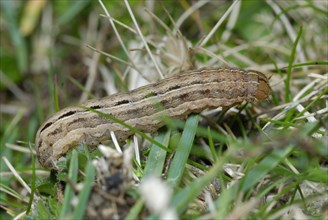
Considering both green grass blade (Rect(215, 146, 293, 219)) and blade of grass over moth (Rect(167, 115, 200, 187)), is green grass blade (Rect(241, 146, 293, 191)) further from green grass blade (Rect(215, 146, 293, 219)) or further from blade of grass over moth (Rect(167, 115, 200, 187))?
blade of grass over moth (Rect(167, 115, 200, 187))

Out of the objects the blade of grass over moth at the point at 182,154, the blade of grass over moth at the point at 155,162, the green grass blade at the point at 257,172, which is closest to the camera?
the green grass blade at the point at 257,172

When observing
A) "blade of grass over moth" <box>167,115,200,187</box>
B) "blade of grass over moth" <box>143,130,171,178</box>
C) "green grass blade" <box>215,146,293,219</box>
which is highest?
"green grass blade" <box>215,146,293,219</box>

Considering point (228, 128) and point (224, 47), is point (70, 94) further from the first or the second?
point (228, 128)

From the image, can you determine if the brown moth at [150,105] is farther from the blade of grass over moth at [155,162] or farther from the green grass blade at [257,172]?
the green grass blade at [257,172]

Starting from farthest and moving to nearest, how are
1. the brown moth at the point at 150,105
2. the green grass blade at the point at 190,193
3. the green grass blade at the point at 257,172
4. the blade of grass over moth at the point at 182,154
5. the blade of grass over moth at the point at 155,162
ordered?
the brown moth at the point at 150,105 < the blade of grass over moth at the point at 155,162 < the blade of grass over moth at the point at 182,154 < the green grass blade at the point at 257,172 < the green grass blade at the point at 190,193

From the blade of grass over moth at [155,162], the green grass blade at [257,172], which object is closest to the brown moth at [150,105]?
the blade of grass over moth at [155,162]

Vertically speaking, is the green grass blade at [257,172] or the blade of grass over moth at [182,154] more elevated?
the green grass blade at [257,172]

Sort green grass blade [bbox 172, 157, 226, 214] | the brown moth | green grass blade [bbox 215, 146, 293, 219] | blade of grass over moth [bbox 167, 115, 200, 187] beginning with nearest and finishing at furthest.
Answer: green grass blade [bbox 172, 157, 226, 214] < green grass blade [bbox 215, 146, 293, 219] < blade of grass over moth [bbox 167, 115, 200, 187] < the brown moth

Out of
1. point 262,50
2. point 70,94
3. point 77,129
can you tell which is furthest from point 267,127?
point 70,94

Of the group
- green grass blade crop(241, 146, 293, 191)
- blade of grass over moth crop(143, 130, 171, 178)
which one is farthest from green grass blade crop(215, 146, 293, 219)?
blade of grass over moth crop(143, 130, 171, 178)
